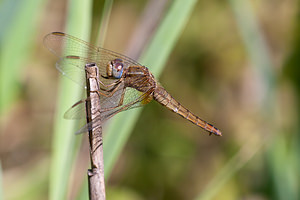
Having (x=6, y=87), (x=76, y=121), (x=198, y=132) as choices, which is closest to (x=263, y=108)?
(x=198, y=132)

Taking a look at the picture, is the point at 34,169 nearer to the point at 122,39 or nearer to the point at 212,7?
the point at 122,39

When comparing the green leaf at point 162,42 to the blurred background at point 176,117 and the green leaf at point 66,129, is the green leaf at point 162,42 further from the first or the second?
the blurred background at point 176,117

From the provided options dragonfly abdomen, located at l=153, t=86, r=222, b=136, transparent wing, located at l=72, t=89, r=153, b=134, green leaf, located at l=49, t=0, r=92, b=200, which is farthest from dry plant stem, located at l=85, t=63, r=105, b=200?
dragonfly abdomen, located at l=153, t=86, r=222, b=136

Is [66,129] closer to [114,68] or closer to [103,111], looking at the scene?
[103,111]

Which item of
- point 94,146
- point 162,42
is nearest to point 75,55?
point 162,42

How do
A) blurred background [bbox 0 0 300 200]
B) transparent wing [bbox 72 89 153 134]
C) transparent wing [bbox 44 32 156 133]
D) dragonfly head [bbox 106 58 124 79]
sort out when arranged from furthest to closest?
blurred background [bbox 0 0 300 200] < dragonfly head [bbox 106 58 124 79] < transparent wing [bbox 44 32 156 133] < transparent wing [bbox 72 89 153 134]

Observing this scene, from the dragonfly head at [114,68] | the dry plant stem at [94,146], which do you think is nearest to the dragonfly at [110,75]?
the dragonfly head at [114,68]

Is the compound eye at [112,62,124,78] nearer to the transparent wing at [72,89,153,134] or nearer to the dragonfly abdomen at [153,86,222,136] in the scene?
the transparent wing at [72,89,153,134]
